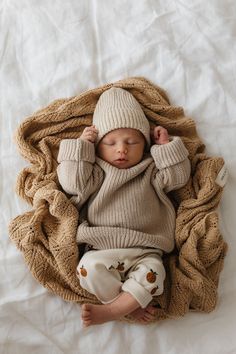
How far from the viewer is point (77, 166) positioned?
1256 mm

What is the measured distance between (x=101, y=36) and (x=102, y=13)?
0.08 metres

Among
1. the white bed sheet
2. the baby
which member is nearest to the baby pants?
the baby

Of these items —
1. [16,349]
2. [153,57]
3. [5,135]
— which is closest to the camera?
[16,349]

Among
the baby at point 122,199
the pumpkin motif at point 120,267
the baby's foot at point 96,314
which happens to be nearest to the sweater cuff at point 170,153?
the baby at point 122,199

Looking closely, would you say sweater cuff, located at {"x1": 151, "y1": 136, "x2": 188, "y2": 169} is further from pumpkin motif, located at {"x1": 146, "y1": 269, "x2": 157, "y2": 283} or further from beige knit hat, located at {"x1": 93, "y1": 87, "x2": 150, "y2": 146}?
pumpkin motif, located at {"x1": 146, "y1": 269, "x2": 157, "y2": 283}

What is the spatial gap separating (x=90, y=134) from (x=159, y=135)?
0.65 ft

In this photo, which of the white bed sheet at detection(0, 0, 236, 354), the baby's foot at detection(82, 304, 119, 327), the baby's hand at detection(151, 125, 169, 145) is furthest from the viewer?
the baby's hand at detection(151, 125, 169, 145)

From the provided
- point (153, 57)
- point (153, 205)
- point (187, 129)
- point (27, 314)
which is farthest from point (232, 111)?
point (27, 314)

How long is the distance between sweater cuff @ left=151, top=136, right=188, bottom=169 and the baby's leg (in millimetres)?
360

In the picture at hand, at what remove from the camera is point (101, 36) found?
1.55 meters

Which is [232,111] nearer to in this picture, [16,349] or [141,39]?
[141,39]

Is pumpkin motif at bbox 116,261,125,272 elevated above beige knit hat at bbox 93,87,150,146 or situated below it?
below

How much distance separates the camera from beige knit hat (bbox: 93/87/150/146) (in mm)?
1289

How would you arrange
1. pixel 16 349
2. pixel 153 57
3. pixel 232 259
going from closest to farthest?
pixel 16 349
pixel 232 259
pixel 153 57
